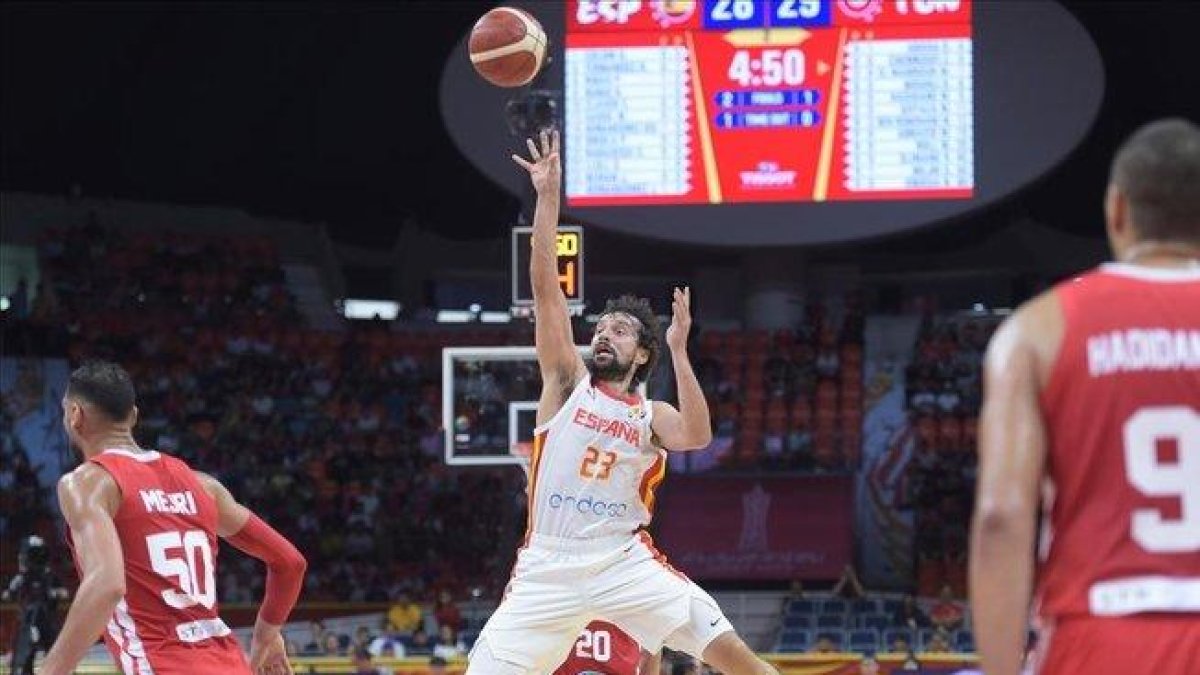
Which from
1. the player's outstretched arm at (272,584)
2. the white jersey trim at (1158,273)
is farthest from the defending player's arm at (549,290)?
the white jersey trim at (1158,273)

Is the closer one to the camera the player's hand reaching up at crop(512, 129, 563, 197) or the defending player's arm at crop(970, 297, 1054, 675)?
the defending player's arm at crop(970, 297, 1054, 675)

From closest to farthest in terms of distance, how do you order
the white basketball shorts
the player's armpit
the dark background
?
1. the player's armpit
2. the white basketball shorts
3. the dark background

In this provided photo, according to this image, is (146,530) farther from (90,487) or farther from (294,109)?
(294,109)

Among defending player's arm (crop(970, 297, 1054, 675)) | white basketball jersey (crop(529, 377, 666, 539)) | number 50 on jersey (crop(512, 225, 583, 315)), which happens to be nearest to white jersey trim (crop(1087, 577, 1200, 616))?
defending player's arm (crop(970, 297, 1054, 675))

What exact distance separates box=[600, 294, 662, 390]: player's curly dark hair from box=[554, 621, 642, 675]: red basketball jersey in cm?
146

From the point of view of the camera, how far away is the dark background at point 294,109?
26.9m

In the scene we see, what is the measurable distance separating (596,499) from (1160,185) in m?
4.48

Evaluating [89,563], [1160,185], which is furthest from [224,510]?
[1160,185]

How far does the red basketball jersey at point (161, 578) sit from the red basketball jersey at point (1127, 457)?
304cm

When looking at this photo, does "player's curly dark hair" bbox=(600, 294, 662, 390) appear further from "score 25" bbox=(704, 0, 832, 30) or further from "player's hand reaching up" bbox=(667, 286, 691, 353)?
"score 25" bbox=(704, 0, 832, 30)

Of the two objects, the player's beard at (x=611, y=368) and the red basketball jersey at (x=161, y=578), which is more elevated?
the player's beard at (x=611, y=368)

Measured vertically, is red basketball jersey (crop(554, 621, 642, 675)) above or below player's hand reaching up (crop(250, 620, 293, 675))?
below

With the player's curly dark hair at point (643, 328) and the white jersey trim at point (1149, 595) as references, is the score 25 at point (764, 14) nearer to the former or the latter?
the player's curly dark hair at point (643, 328)

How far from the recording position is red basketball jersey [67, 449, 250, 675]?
5602 mm
